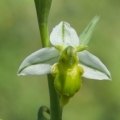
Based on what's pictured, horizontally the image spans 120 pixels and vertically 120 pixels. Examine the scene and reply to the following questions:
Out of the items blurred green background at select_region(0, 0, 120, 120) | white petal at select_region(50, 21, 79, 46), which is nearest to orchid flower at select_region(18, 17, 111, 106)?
white petal at select_region(50, 21, 79, 46)

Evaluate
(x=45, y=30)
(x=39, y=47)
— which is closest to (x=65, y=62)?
(x=45, y=30)

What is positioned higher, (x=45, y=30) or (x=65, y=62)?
(x=45, y=30)

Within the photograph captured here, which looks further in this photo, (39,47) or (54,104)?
(39,47)

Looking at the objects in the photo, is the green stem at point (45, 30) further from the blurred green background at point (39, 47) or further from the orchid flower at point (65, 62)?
the blurred green background at point (39, 47)

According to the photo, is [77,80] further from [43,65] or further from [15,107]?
[15,107]

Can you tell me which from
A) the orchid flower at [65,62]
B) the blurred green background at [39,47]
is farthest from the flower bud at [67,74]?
the blurred green background at [39,47]

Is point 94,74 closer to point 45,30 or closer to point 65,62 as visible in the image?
point 65,62
